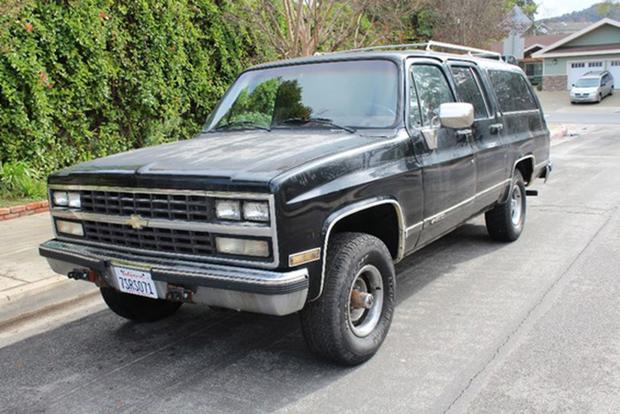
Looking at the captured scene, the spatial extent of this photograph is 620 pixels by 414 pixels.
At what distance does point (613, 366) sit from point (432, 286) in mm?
1852

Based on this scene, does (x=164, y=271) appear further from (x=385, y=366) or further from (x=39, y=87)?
(x=39, y=87)

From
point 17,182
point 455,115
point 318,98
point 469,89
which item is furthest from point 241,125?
point 17,182

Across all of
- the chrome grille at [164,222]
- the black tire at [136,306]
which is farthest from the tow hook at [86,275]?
the black tire at [136,306]

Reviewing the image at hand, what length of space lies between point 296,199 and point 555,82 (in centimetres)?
4838

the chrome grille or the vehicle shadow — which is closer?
the chrome grille

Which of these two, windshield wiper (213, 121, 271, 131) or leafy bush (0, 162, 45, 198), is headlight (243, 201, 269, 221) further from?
leafy bush (0, 162, 45, 198)

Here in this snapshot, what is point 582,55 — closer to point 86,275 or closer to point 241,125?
point 241,125

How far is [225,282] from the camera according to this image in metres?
3.36

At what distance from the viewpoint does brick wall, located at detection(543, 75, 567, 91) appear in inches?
1838

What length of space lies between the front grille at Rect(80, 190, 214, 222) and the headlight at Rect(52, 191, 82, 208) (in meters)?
0.07

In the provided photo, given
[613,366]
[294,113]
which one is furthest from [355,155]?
[613,366]

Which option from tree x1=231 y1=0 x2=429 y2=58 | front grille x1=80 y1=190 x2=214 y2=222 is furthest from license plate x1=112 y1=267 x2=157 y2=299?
tree x1=231 y1=0 x2=429 y2=58

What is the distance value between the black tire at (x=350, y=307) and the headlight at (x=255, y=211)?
23.2 inches

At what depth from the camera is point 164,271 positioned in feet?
11.7
